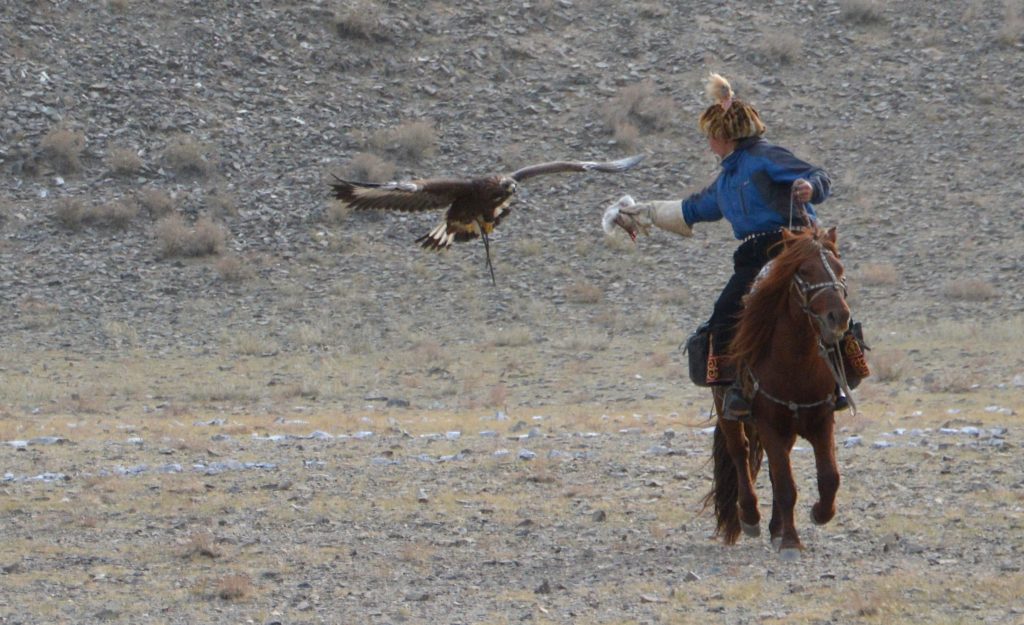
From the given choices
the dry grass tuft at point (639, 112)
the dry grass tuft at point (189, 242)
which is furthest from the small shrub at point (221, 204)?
the dry grass tuft at point (639, 112)

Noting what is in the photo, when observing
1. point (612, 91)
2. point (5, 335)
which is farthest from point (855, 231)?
point (5, 335)

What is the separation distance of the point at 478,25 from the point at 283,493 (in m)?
21.7

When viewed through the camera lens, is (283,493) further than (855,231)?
No

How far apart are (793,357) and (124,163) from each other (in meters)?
21.0

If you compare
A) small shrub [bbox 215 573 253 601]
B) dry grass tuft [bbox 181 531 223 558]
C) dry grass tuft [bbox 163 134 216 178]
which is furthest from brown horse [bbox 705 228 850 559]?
dry grass tuft [bbox 163 134 216 178]

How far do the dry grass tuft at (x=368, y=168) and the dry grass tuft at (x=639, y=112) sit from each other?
4017mm

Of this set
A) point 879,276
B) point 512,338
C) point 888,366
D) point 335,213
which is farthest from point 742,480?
point 335,213

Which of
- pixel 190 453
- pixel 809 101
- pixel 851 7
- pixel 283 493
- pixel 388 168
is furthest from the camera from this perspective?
pixel 851 7

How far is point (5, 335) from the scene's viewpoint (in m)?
22.5

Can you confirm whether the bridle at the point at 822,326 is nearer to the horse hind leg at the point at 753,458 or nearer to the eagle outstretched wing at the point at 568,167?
the horse hind leg at the point at 753,458

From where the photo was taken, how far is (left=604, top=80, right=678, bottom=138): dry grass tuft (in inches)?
1122

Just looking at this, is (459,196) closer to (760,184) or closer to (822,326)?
(760,184)

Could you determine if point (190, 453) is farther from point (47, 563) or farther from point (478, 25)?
point (478, 25)

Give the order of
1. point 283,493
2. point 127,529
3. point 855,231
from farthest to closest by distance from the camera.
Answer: point 855,231
point 283,493
point 127,529
